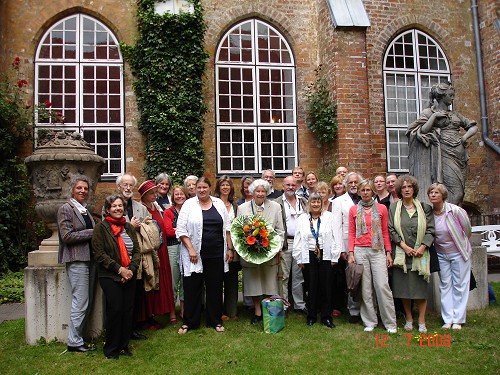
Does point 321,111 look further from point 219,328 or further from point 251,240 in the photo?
point 219,328

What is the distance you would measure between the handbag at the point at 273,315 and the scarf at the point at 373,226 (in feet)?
4.26

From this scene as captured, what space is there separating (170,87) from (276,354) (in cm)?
775

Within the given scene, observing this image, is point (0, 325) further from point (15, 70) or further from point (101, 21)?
point (101, 21)

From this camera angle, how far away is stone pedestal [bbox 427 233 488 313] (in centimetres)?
721

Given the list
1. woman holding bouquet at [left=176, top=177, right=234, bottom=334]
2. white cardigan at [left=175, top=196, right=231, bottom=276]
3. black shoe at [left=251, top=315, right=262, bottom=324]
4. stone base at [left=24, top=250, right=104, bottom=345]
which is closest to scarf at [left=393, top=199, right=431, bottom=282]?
black shoe at [left=251, top=315, right=262, bottom=324]

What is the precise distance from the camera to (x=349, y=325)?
6.41 meters

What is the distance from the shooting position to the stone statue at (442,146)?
7883mm

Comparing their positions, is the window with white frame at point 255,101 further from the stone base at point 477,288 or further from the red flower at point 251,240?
the red flower at point 251,240

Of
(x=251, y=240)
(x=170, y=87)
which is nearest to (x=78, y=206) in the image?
(x=251, y=240)

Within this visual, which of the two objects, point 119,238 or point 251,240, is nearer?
point 119,238

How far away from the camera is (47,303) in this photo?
593 cm

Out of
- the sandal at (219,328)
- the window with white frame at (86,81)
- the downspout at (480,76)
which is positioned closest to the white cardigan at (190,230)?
the sandal at (219,328)

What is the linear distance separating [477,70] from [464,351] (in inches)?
414

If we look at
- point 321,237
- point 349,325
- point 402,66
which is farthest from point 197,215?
point 402,66
